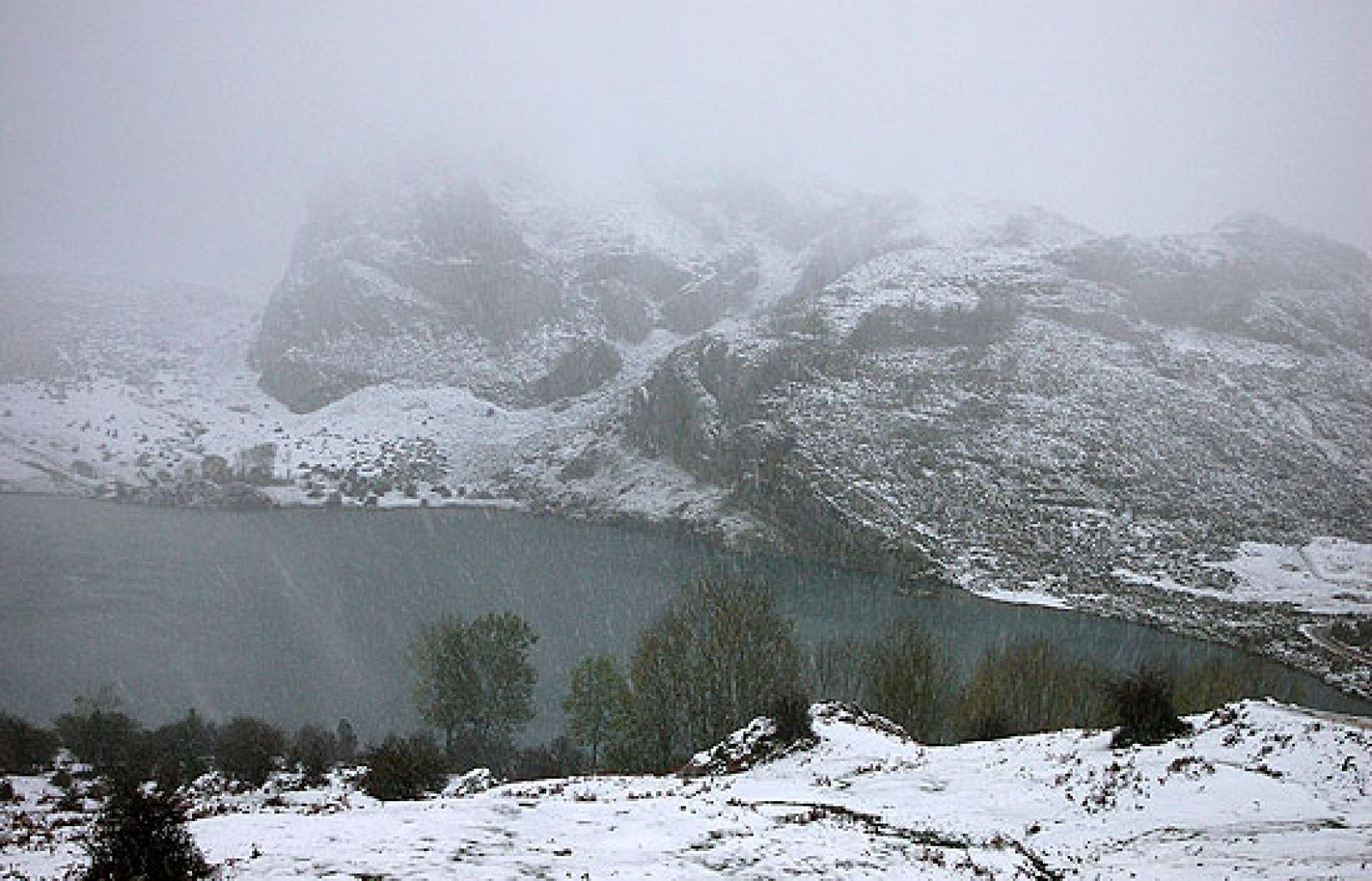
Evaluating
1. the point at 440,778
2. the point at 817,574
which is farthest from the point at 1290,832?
the point at 817,574

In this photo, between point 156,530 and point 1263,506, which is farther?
point 156,530

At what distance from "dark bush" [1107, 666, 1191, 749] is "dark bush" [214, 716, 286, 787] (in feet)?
134

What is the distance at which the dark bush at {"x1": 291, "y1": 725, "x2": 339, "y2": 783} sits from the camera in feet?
138

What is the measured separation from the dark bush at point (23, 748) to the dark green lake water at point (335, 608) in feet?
52.0

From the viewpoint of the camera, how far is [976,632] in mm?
90000

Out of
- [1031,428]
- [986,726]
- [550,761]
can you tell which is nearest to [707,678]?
[550,761]

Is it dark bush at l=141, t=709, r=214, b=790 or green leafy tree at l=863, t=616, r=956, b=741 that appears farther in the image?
green leafy tree at l=863, t=616, r=956, b=741

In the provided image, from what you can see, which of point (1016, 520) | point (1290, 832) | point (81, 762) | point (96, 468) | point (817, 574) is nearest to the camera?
point (1290, 832)

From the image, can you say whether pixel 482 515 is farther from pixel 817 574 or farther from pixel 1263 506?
pixel 1263 506

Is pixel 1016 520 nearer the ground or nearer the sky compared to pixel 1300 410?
nearer the ground

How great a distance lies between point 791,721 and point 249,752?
31.5 meters

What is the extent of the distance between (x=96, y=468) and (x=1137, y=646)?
227 metres

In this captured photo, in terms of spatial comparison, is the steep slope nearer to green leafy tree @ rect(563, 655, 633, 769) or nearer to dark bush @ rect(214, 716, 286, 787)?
green leafy tree @ rect(563, 655, 633, 769)

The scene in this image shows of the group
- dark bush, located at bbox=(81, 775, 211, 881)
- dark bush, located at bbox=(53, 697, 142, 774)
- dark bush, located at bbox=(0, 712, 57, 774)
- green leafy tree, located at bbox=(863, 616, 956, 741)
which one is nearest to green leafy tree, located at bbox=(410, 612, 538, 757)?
dark bush, located at bbox=(53, 697, 142, 774)
